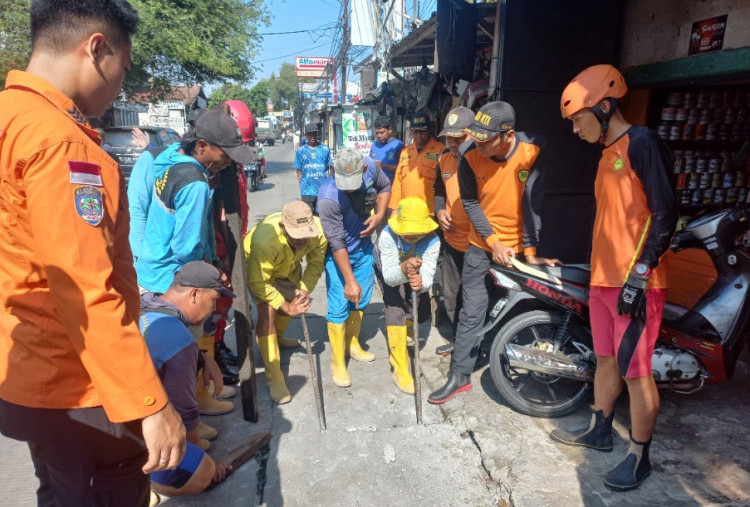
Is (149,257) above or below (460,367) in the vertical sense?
above

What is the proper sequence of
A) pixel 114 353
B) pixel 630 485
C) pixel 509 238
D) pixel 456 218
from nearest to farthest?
pixel 114 353, pixel 630 485, pixel 509 238, pixel 456 218

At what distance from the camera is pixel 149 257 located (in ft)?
9.87

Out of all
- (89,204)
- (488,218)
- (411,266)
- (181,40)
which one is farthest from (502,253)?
(181,40)

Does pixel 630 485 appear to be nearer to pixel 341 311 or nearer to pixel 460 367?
pixel 460 367

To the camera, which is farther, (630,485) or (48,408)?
(630,485)

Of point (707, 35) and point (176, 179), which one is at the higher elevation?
point (707, 35)

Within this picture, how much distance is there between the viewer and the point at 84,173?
122 cm

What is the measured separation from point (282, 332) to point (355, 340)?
2.10ft

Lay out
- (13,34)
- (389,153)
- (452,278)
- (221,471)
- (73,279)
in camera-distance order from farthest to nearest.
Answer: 1. (13,34)
2. (389,153)
3. (452,278)
4. (221,471)
5. (73,279)

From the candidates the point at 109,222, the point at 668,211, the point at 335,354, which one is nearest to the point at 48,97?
the point at 109,222

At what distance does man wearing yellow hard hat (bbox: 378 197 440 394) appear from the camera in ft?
11.1

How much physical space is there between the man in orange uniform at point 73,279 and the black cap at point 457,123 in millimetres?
2775

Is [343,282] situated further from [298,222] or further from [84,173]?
[84,173]

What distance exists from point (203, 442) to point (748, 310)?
338 cm
